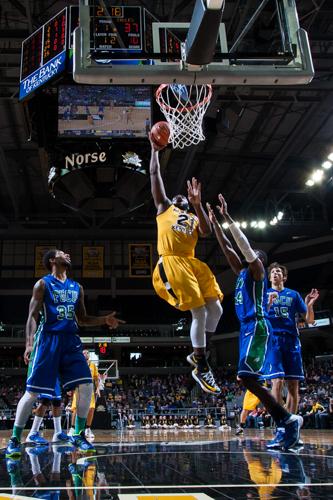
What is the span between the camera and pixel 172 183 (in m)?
22.1

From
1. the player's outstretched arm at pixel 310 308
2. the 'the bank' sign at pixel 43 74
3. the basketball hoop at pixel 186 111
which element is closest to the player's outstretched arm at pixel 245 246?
the player's outstretched arm at pixel 310 308

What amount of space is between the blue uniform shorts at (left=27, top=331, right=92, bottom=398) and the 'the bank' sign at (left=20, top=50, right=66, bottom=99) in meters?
5.14

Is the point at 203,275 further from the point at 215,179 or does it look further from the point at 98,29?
the point at 215,179

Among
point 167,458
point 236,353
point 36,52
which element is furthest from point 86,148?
point 236,353

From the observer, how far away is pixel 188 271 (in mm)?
4566

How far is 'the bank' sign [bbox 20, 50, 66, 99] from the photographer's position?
8.47 m

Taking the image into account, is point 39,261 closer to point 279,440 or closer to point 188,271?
point 279,440

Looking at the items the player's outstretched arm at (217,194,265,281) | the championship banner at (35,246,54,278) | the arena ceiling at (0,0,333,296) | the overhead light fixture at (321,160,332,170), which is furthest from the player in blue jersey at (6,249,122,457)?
the championship banner at (35,246,54,278)

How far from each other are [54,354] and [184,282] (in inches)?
61.7

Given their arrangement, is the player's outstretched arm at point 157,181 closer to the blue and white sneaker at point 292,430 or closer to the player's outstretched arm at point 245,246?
the player's outstretched arm at point 245,246

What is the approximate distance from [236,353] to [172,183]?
17.4 meters

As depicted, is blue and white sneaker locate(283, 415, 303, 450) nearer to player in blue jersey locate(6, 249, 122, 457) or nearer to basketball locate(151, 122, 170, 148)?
player in blue jersey locate(6, 249, 122, 457)

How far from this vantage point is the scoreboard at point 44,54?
8.69m

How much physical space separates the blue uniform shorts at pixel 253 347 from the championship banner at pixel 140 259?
16.1 meters
